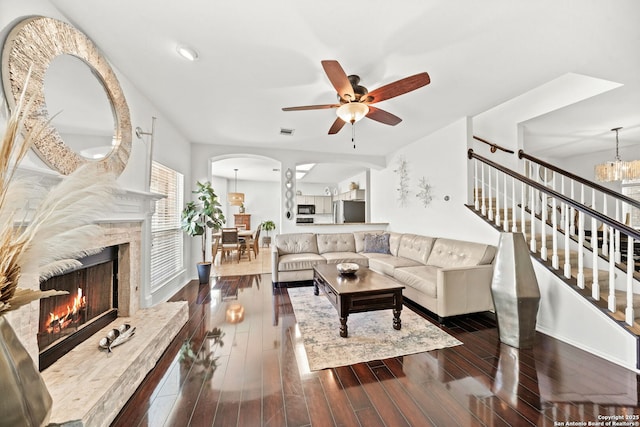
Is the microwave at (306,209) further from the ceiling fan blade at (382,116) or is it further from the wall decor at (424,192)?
the ceiling fan blade at (382,116)

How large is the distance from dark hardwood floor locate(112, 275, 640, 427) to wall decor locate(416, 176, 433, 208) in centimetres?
243

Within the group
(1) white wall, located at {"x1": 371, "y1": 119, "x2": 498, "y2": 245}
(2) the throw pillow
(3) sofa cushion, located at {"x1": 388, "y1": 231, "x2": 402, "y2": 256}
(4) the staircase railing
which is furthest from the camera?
(2) the throw pillow

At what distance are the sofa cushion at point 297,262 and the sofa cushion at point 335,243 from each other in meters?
0.52

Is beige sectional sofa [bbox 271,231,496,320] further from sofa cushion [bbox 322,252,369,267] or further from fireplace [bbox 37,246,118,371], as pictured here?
fireplace [bbox 37,246,118,371]

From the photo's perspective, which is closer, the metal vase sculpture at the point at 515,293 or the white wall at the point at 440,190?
the metal vase sculpture at the point at 515,293

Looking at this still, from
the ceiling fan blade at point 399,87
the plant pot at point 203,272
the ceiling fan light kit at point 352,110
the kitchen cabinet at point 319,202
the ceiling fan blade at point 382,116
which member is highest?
the ceiling fan blade at point 399,87

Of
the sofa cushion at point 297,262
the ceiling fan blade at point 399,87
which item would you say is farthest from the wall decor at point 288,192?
the ceiling fan blade at point 399,87

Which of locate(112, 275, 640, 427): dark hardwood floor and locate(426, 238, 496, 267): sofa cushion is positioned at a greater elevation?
locate(426, 238, 496, 267): sofa cushion

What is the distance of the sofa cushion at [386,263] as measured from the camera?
3604 mm

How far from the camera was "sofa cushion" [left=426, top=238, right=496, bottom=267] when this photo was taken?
2.96 metres

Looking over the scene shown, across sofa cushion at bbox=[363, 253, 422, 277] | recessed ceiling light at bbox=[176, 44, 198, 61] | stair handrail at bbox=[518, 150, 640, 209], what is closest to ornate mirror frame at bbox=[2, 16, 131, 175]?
recessed ceiling light at bbox=[176, 44, 198, 61]

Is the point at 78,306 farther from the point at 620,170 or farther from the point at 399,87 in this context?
the point at 620,170

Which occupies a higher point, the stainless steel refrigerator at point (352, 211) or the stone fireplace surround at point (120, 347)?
the stainless steel refrigerator at point (352, 211)

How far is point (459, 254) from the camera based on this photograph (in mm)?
3217
